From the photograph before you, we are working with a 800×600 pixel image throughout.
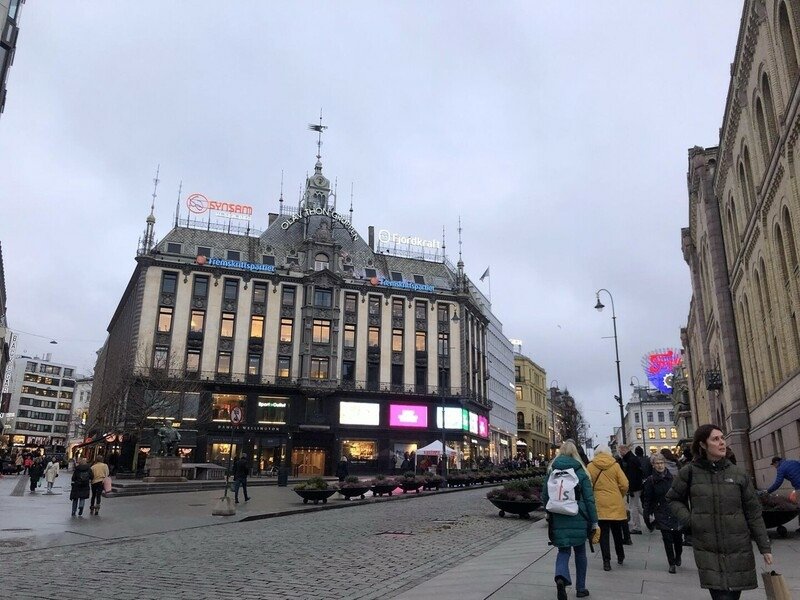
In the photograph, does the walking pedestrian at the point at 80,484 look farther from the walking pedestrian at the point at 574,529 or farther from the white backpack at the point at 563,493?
the white backpack at the point at 563,493

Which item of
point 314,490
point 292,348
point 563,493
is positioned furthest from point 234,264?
point 563,493

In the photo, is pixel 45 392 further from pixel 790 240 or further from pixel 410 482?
pixel 790 240

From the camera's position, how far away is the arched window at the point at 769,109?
20969mm

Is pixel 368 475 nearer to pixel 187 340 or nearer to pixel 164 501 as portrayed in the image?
pixel 187 340

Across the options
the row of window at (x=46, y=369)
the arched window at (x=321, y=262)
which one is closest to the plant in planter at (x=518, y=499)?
the arched window at (x=321, y=262)

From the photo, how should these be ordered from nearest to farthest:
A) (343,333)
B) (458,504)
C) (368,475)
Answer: (458,504) < (368,475) < (343,333)

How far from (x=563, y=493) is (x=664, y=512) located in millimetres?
3094

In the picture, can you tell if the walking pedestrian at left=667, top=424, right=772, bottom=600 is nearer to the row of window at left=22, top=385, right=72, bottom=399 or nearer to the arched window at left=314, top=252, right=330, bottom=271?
the arched window at left=314, top=252, right=330, bottom=271

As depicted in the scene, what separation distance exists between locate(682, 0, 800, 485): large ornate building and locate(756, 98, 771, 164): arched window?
1.8 inches

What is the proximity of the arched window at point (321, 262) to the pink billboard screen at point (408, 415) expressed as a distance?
15302 millimetres

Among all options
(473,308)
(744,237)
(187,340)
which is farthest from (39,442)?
Result: (744,237)

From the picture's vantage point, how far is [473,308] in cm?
6694

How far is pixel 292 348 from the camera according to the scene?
5569 cm

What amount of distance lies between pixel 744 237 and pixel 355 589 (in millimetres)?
25051
